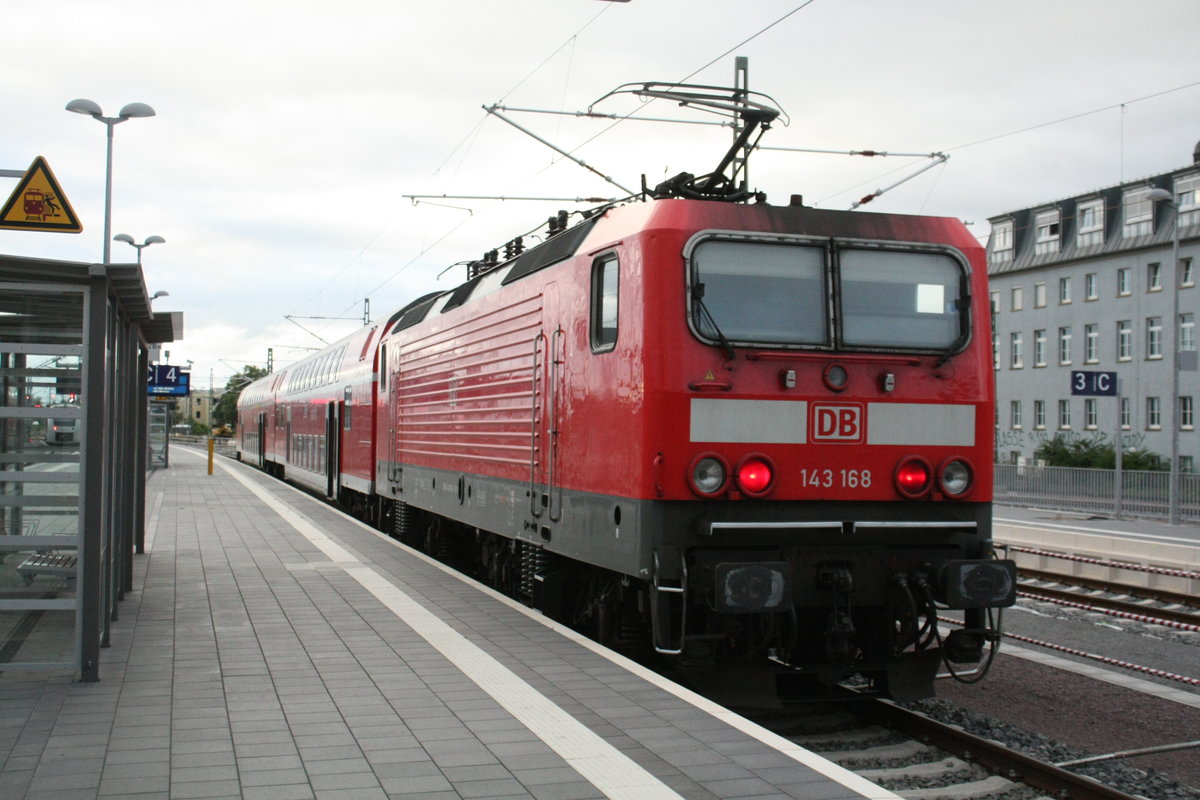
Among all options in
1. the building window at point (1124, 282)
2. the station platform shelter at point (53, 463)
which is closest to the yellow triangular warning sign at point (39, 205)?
the station platform shelter at point (53, 463)

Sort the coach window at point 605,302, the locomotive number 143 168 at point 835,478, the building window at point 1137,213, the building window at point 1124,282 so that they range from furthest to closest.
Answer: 1. the building window at point 1124,282
2. the building window at point 1137,213
3. the coach window at point 605,302
4. the locomotive number 143 168 at point 835,478

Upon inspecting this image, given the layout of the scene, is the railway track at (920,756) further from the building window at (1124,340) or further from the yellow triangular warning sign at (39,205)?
the building window at (1124,340)

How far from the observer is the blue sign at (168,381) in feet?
117

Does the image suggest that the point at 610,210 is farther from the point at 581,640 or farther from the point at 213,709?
the point at 213,709

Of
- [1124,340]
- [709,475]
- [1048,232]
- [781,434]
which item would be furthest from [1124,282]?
[709,475]

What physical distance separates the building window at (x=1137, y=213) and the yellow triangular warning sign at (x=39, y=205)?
4269 centimetres

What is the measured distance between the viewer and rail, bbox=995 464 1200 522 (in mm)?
28875

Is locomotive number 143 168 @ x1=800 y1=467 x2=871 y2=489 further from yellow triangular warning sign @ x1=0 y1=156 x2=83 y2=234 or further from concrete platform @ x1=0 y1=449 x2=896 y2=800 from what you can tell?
yellow triangular warning sign @ x1=0 y1=156 x2=83 y2=234

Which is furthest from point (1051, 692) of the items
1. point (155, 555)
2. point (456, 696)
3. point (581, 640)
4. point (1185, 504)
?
point (1185, 504)

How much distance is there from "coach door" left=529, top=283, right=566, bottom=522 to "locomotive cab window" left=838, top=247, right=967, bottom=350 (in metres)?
2.13

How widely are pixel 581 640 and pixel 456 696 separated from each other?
71.9 inches

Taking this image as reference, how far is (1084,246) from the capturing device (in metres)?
49.5

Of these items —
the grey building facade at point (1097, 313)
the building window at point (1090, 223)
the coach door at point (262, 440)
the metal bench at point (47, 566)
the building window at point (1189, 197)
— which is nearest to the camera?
the metal bench at point (47, 566)

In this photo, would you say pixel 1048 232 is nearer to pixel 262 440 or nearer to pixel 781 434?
pixel 262 440
